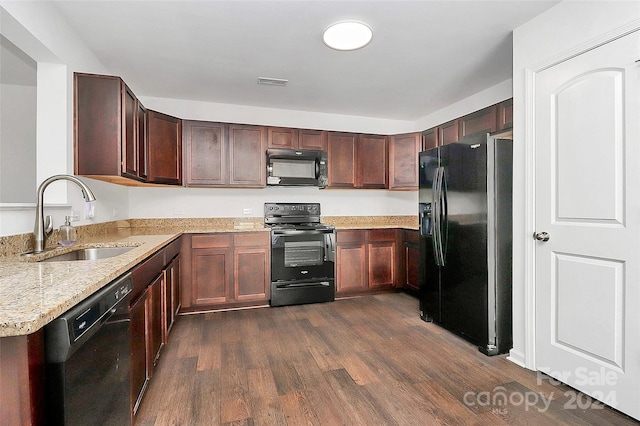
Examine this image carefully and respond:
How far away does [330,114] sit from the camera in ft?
14.7

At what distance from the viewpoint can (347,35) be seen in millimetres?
2344

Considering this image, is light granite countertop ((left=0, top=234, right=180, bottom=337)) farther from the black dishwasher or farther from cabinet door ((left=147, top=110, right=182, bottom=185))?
cabinet door ((left=147, top=110, right=182, bottom=185))

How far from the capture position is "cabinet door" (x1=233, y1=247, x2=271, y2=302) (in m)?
3.55

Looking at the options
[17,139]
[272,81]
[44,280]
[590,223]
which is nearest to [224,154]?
[272,81]

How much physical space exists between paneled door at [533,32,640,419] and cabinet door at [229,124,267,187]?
109 inches

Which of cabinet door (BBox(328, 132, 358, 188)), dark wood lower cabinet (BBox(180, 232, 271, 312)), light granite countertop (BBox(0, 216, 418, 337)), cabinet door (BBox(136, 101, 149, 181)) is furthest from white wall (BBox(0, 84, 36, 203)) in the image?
cabinet door (BBox(328, 132, 358, 188))

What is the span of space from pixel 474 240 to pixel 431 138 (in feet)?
5.91

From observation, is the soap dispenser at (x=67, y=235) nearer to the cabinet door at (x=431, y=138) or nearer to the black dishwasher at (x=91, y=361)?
the black dishwasher at (x=91, y=361)

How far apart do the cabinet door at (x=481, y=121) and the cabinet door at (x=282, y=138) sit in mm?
1939

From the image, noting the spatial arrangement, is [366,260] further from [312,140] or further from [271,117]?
[271,117]

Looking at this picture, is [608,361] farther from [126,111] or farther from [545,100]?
[126,111]

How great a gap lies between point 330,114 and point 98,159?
297 cm

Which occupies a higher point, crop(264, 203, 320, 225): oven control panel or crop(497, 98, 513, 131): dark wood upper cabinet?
crop(497, 98, 513, 131): dark wood upper cabinet

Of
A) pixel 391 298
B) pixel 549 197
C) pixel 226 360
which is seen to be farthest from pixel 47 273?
pixel 391 298
